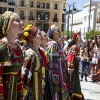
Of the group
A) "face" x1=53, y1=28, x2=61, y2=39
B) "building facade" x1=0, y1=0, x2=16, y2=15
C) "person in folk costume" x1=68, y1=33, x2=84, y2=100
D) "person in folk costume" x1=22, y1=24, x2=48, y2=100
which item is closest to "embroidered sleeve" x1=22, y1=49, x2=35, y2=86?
"person in folk costume" x1=22, y1=24, x2=48, y2=100

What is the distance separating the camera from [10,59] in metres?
3.48

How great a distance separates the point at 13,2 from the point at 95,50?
5520cm

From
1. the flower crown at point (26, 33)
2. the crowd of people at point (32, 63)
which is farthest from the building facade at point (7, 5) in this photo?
the flower crown at point (26, 33)

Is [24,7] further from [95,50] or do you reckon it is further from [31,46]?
[31,46]


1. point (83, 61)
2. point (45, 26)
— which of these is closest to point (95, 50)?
point (83, 61)

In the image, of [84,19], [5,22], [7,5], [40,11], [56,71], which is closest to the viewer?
[5,22]

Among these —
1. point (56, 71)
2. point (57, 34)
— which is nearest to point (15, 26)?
point (56, 71)

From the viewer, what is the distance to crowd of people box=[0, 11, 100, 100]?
3.51m

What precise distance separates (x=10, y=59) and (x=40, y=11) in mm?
64266

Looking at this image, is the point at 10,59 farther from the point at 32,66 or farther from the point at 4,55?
the point at 32,66

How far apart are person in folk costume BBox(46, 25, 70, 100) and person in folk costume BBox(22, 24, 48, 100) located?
33.0 inches

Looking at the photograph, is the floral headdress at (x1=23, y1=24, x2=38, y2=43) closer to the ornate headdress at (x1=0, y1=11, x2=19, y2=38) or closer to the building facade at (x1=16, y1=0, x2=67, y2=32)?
the ornate headdress at (x1=0, y1=11, x2=19, y2=38)

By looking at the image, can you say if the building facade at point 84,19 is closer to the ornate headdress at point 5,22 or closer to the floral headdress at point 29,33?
the floral headdress at point 29,33

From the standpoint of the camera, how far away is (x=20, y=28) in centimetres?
366
